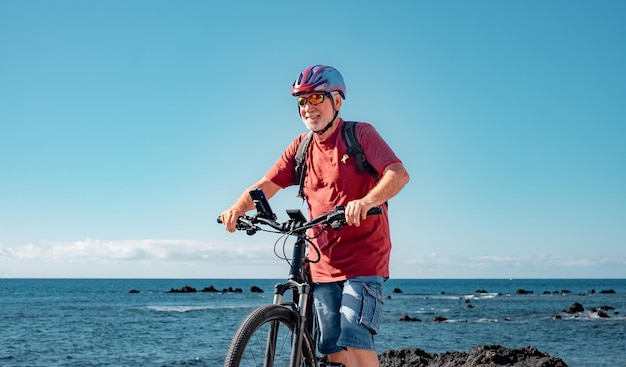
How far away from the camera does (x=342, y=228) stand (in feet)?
13.2

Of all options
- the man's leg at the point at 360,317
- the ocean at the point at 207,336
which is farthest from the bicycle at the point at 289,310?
the ocean at the point at 207,336

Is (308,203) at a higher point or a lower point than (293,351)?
higher

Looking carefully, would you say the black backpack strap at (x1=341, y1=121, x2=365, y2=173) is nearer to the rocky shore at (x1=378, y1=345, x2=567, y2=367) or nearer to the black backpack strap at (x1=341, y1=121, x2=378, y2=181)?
the black backpack strap at (x1=341, y1=121, x2=378, y2=181)

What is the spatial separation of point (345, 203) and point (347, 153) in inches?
11.5

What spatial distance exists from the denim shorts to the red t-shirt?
0.06m

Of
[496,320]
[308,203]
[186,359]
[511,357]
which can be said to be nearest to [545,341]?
[496,320]

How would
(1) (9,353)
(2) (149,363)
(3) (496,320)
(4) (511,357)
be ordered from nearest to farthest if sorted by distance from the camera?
1. (4) (511,357)
2. (2) (149,363)
3. (1) (9,353)
4. (3) (496,320)

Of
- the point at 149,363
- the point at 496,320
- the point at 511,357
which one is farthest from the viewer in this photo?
the point at 496,320

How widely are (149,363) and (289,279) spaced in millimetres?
23197

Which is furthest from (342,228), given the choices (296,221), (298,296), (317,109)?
(317,109)

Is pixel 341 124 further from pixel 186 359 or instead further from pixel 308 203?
pixel 186 359

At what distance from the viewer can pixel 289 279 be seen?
12.8 ft

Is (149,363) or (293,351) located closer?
(293,351)

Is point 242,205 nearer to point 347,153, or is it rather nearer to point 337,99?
point 347,153
